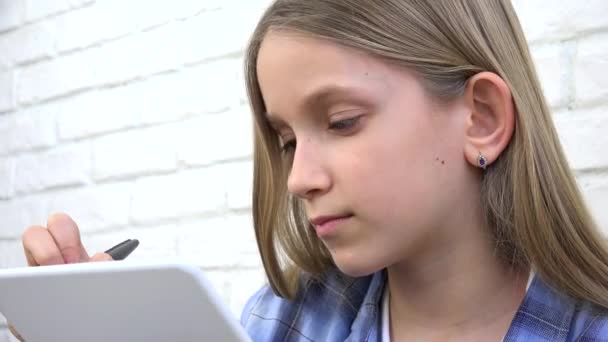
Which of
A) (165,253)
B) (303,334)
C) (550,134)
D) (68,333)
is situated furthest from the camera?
(165,253)

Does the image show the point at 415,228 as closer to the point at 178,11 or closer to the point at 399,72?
the point at 399,72

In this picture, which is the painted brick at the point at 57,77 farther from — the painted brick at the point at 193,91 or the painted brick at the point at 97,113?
the painted brick at the point at 193,91

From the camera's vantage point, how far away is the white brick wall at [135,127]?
1168 millimetres

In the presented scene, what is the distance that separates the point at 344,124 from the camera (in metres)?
0.66

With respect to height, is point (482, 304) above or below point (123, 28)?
below

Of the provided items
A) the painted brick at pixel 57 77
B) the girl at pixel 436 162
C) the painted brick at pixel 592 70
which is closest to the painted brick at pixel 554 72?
the painted brick at pixel 592 70

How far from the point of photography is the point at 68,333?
62cm

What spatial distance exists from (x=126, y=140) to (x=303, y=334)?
59 cm

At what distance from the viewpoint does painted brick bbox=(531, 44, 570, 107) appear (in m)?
0.87

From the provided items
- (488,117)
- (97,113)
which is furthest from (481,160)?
(97,113)

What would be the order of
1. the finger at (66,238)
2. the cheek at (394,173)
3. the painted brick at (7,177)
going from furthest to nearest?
1. the painted brick at (7,177)
2. the finger at (66,238)
3. the cheek at (394,173)

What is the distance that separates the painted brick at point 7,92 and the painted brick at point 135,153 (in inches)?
10.0

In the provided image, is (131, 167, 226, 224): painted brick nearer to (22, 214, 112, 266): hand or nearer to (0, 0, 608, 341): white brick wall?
(0, 0, 608, 341): white brick wall

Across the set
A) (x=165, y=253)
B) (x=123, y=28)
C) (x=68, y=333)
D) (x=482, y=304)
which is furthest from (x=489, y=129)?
(x=123, y=28)
